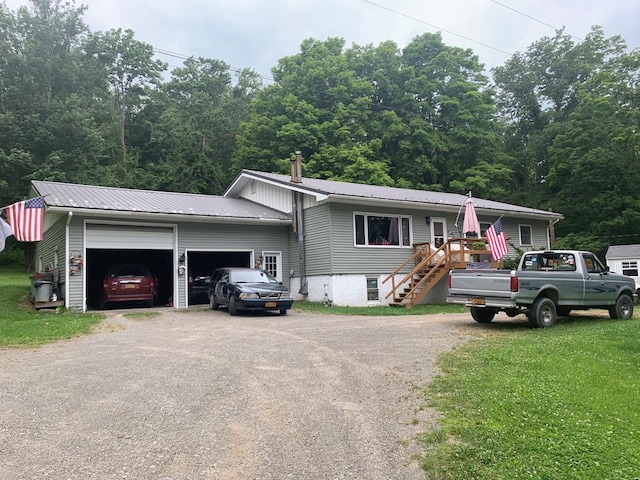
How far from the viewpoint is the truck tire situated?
11297 mm

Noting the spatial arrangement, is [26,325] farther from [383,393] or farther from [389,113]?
[389,113]

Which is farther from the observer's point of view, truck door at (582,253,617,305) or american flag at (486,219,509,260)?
american flag at (486,219,509,260)

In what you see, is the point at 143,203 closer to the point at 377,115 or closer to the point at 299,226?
the point at 299,226

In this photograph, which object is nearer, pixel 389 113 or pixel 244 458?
pixel 244 458

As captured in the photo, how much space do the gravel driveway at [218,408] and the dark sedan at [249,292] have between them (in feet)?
13.6

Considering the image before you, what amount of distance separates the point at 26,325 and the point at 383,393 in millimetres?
10052

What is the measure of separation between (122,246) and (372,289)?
30.2 ft

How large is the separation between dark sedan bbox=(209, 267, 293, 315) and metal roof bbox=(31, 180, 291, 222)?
117 inches

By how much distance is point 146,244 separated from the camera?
55.3ft

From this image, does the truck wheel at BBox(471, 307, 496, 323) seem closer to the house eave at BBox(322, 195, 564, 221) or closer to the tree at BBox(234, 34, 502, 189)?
the house eave at BBox(322, 195, 564, 221)

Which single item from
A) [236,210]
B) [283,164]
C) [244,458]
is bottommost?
[244,458]

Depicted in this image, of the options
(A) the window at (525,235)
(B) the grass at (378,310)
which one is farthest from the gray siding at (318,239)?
(A) the window at (525,235)

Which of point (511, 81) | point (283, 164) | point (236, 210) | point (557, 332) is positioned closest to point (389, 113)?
point (283, 164)

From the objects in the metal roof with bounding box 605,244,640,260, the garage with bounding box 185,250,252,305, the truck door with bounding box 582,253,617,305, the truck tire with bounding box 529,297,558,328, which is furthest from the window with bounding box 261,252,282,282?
the metal roof with bounding box 605,244,640,260
